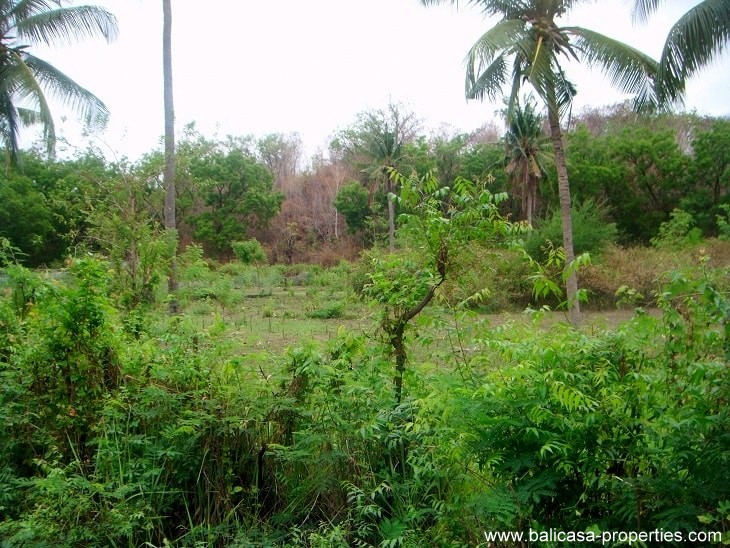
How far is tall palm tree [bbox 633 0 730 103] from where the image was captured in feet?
30.1

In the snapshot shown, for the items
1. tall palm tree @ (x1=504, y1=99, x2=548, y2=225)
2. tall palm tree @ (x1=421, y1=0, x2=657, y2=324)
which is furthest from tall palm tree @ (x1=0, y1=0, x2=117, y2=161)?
tall palm tree @ (x1=504, y1=99, x2=548, y2=225)

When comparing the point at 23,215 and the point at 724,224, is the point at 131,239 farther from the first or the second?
the point at 23,215

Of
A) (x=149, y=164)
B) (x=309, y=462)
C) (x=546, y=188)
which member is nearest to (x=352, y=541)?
(x=309, y=462)

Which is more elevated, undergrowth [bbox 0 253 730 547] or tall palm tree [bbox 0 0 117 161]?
tall palm tree [bbox 0 0 117 161]

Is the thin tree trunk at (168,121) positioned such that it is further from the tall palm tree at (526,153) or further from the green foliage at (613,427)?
the tall palm tree at (526,153)

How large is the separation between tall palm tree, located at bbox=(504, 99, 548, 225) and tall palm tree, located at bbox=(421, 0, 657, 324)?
1289 cm

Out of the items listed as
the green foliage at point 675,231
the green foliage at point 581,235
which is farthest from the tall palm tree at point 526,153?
the green foliage at point 675,231

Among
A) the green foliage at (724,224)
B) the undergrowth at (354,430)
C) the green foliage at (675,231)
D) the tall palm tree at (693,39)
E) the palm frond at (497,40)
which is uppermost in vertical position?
the palm frond at (497,40)

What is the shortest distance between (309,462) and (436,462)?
839 mm

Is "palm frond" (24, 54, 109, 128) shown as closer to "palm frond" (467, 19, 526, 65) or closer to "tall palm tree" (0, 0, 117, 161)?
"tall palm tree" (0, 0, 117, 161)

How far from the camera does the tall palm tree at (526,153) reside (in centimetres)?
2642

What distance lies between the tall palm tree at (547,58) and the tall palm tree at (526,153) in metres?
12.9

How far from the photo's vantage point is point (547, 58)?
1272 centimetres

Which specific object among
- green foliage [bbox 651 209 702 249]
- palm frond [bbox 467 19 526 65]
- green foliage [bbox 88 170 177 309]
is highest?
palm frond [bbox 467 19 526 65]
